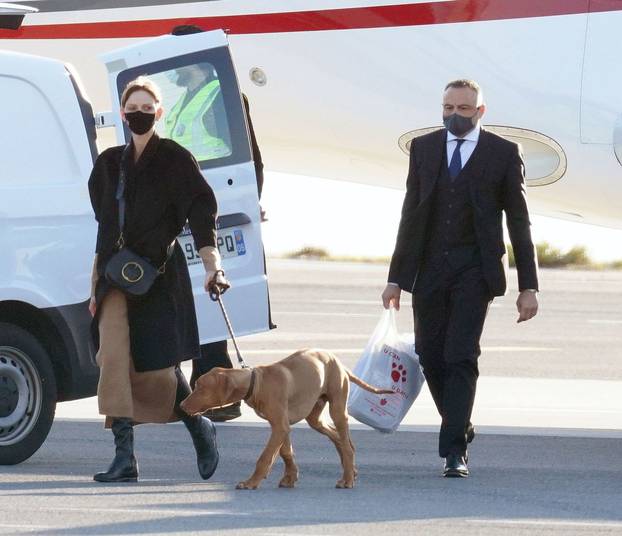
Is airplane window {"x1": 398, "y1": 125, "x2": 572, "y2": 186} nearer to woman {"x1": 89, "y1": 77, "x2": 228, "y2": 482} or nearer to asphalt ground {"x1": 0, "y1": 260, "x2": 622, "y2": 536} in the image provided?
asphalt ground {"x1": 0, "y1": 260, "x2": 622, "y2": 536}

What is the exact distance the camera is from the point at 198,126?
8.69 metres

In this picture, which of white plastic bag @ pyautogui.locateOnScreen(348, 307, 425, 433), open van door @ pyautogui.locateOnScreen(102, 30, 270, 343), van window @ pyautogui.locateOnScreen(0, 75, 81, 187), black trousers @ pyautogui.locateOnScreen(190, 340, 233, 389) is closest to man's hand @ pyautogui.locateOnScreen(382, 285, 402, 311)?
white plastic bag @ pyautogui.locateOnScreen(348, 307, 425, 433)

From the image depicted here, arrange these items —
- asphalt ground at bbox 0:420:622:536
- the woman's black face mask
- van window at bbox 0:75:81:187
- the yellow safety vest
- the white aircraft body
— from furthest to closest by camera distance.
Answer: the white aircraft body → the yellow safety vest → van window at bbox 0:75:81:187 → the woman's black face mask → asphalt ground at bbox 0:420:622:536

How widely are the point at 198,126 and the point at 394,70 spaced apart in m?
2.29

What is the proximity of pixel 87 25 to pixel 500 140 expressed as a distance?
4.32 m

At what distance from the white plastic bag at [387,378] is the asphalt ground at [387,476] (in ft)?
0.74

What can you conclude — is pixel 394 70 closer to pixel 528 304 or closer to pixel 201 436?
pixel 528 304

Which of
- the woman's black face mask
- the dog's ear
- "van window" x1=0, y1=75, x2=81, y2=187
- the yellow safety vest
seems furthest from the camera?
the yellow safety vest

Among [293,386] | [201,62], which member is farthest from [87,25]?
[293,386]

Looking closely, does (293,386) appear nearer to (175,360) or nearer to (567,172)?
(175,360)

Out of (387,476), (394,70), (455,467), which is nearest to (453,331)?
(455,467)

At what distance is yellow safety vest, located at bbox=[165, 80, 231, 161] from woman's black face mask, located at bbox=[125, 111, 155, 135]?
126cm

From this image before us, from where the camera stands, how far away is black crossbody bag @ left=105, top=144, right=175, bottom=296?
23.7ft

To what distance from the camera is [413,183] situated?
25.8ft
